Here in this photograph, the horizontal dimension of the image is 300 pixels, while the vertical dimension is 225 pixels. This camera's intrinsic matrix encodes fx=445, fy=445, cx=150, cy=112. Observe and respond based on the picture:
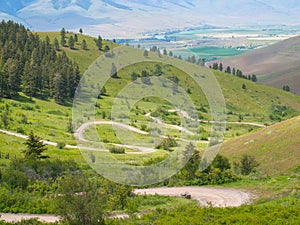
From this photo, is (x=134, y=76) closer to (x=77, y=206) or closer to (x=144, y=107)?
(x=144, y=107)

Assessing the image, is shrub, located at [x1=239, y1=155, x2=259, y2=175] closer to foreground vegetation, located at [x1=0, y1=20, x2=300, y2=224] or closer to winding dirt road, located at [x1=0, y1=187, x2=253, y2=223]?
foreground vegetation, located at [x1=0, y1=20, x2=300, y2=224]

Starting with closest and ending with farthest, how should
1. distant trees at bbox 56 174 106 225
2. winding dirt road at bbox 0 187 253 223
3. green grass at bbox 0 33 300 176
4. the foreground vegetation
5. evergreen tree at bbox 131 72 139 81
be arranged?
1. distant trees at bbox 56 174 106 225
2. the foreground vegetation
3. winding dirt road at bbox 0 187 253 223
4. green grass at bbox 0 33 300 176
5. evergreen tree at bbox 131 72 139 81

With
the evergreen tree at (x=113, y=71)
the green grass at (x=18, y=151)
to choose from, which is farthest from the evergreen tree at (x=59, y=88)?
the green grass at (x=18, y=151)

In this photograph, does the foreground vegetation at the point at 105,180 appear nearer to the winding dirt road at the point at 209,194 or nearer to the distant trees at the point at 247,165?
the distant trees at the point at 247,165

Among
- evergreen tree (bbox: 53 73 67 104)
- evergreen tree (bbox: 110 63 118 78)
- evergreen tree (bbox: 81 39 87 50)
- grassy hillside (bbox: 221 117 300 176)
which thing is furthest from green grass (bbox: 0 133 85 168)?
evergreen tree (bbox: 81 39 87 50)

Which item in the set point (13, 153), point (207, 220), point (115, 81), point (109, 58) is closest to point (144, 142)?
point (13, 153)
